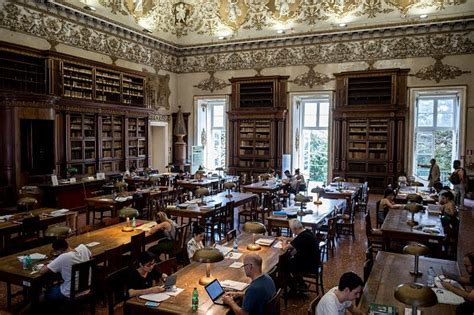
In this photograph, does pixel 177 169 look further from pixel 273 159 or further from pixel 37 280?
pixel 37 280

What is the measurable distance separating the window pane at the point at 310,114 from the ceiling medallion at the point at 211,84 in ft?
12.0

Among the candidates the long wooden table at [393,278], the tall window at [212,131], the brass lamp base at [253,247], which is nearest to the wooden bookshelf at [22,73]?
the tall window at [212,131]

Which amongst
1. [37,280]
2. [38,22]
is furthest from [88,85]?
[37,280]

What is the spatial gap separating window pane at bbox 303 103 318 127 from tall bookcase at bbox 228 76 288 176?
129cm

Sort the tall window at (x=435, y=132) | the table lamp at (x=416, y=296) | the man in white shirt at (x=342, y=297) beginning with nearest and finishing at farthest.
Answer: the table lamp at (x=416, y=296)
the man in white shirt at (x=342, y=297)
the tall window at (x=435, y=132)

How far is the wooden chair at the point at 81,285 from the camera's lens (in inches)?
174

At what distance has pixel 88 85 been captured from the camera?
13359 mm

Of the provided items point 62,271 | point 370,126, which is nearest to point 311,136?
point 370,126

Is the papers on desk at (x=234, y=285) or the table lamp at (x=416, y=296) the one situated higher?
the table lamp at (x=416, y=296)

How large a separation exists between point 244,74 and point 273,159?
3943 millimetres

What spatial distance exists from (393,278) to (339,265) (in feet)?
9.37

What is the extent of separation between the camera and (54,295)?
4477 millimetres

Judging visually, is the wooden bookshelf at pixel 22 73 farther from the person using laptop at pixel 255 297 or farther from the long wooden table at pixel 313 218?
the person using laptop at pixel 255 297

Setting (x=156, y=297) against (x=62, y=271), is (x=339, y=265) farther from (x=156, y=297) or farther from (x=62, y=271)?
(x=62, y=271)
